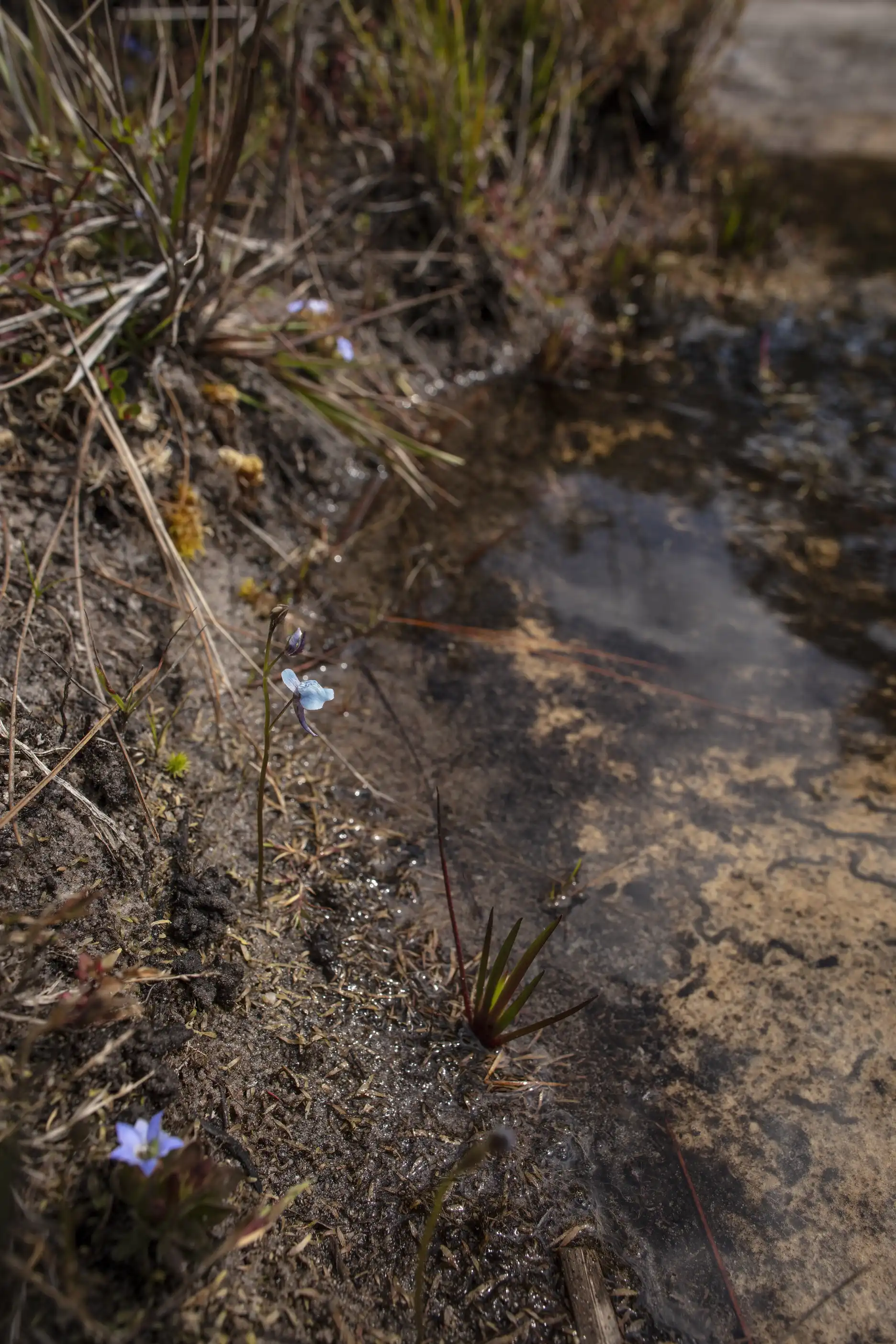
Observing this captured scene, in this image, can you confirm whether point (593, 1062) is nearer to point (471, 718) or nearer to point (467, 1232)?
point (467, 1232)

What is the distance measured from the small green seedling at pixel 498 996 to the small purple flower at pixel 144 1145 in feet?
1.94

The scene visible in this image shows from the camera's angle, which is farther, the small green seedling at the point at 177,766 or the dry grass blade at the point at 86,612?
the small green seedling at the point at 177,766

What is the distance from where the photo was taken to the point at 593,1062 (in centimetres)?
188

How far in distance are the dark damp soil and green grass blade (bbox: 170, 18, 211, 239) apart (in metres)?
0.60

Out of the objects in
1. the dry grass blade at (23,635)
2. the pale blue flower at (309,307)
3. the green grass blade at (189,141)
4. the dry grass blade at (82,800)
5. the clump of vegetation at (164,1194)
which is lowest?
the clump of vegetation at (164,1194)

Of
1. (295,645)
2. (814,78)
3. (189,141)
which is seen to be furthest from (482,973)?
(814,78)

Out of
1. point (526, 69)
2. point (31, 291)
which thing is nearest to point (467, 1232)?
point (31, 291)

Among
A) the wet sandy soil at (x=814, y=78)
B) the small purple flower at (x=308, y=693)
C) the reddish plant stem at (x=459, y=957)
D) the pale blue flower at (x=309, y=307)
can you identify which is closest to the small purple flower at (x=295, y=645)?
the small purple flower at (x=308, y=693)

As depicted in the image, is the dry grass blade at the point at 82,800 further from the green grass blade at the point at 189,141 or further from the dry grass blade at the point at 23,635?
the green grass blade at the point at 189,141

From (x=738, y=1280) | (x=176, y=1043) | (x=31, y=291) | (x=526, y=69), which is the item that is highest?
(x=526, y=69)

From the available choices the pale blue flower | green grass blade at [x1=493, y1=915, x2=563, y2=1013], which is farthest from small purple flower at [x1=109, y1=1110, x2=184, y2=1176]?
the pale blue flower

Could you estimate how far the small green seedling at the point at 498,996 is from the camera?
5.56 ft

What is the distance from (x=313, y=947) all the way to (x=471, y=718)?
87cm

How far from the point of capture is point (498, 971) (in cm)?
174
